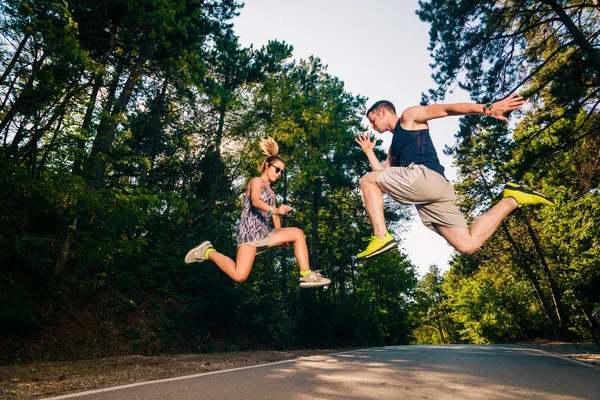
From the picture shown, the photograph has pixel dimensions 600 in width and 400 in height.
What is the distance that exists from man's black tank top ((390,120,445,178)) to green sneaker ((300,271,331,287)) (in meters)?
1.31

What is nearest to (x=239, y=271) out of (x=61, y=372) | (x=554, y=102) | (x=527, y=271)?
(x=61, y=372)

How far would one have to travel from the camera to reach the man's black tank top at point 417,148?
2.93 meters

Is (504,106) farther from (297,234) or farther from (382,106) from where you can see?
(297,234)

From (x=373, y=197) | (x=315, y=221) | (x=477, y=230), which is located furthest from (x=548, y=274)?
(x=373, y=197)

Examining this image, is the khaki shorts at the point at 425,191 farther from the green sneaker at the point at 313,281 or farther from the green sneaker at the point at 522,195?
the green sneaker at the point at 313,281

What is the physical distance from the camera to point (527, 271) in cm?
2577

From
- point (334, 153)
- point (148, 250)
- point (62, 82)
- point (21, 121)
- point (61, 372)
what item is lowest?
point (61, 372)

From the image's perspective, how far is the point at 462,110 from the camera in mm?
2588

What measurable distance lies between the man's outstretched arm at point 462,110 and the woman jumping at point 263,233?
4.46 feet

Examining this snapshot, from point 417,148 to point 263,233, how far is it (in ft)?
5.78

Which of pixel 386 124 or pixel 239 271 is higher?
pixel 386 124

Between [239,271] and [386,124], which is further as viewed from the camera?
[239,271]

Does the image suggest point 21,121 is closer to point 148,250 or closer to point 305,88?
point 148,250

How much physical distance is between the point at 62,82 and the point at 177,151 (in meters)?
11.0
